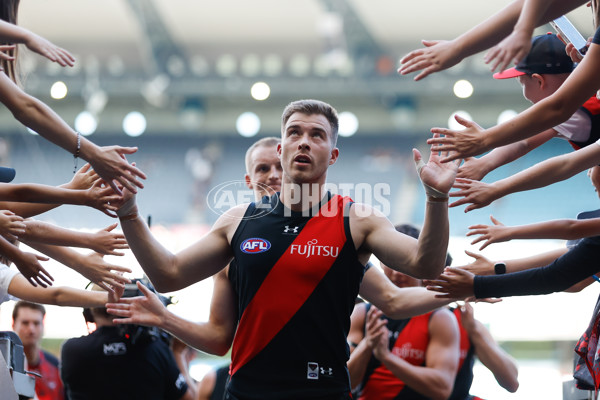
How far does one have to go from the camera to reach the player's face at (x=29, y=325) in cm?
649

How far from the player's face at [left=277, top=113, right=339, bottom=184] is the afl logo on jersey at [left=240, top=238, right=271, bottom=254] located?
311mm

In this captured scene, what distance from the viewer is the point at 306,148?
132 inches

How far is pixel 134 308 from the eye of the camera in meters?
3.53

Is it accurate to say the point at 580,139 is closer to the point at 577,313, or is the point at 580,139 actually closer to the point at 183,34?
the point at 577,313

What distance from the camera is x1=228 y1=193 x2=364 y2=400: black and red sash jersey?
304cm

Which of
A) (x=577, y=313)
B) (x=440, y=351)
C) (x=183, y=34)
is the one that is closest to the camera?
(x=440, y=351)

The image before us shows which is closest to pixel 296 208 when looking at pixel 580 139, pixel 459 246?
pixel 580 139

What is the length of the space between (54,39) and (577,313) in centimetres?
1123

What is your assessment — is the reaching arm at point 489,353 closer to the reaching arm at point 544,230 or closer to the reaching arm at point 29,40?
the reaching arm at point 544,230

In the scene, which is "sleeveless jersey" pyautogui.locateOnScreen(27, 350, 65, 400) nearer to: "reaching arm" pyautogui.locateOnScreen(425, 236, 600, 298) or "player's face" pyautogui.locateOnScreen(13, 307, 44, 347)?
"player's face" pyautogui.locateOnScreen(13, 307, 44, 347)

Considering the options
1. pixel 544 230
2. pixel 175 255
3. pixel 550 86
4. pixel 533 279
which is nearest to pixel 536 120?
pixel 550 86

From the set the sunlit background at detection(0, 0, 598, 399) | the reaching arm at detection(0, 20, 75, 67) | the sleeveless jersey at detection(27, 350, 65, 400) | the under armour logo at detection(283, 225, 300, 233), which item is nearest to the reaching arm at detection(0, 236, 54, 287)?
the reaching arm at detection(0, 20, 75, 67)

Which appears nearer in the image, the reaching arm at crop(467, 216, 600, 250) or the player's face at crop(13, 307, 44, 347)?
the reaching arm at crop(467, 216, 600, 250)

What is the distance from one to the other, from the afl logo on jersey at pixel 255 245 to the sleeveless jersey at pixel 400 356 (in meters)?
1.78
